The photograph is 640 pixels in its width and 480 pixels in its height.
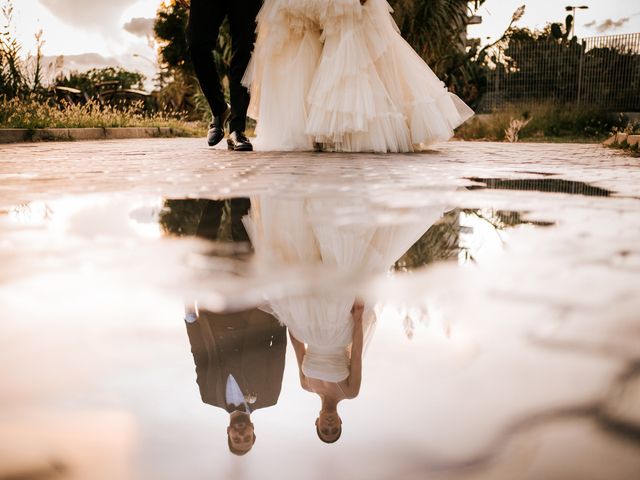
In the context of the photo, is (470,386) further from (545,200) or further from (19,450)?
(545,200)

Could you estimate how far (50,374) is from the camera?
58cm

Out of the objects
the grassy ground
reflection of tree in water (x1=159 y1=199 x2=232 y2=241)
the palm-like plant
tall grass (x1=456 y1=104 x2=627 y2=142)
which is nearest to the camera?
reflection of tree in water (x1=159 y1=199 x2=232 y2=241)

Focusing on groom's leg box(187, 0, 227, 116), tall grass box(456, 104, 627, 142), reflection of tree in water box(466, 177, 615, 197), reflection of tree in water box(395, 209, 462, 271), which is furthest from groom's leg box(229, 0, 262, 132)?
tall grass box(456, 104, 627, 142)

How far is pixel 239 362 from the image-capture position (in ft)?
2.00

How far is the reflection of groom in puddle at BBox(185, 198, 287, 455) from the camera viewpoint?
50 cm

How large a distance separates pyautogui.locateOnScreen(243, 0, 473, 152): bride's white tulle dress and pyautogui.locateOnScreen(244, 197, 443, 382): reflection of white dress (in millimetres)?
2665

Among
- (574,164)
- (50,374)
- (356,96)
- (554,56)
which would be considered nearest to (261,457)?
(50,374)

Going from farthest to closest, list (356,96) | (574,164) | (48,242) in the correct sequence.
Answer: (356,96) < (574,164) < (48,242)

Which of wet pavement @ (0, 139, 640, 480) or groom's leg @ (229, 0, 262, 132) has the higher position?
groom's leg @ (229, 0, 262, 132)

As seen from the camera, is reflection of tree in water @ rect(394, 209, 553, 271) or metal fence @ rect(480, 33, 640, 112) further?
metal fence @ rect(480, 33, 640, 112)

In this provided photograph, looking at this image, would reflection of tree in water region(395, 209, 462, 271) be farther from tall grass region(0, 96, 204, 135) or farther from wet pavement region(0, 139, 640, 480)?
tall grass region(0, 96, 204, 135)

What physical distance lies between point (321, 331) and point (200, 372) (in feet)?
0.67

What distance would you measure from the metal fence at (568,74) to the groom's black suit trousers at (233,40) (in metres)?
12.1

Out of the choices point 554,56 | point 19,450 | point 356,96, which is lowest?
point 19,450
